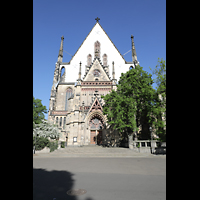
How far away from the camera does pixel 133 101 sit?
21.7m

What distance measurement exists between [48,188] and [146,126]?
77.4 ft

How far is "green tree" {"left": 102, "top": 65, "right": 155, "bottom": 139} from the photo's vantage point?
20.8 metres

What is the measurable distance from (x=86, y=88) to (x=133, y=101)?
562 inches

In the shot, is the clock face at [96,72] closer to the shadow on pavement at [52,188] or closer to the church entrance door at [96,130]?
the church entrance door at [96,130]

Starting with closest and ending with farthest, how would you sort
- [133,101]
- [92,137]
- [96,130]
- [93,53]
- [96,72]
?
[133,101] → [92,137] → [96,130] → [96,72] → [93,53]

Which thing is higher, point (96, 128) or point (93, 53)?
point (93, 53)

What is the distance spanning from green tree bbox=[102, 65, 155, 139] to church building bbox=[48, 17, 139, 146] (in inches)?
218

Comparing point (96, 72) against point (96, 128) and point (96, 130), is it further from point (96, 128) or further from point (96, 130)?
point (96, 130)

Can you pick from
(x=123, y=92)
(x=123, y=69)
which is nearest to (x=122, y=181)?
(x=123, y=92)

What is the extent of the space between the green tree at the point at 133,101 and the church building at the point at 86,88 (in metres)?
5.53

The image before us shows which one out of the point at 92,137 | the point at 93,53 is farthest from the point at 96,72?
the point at 92,137

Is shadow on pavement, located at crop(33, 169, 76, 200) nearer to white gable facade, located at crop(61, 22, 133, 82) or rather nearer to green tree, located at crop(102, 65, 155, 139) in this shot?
green tree, located at crop(102, 65, 155, 139)
